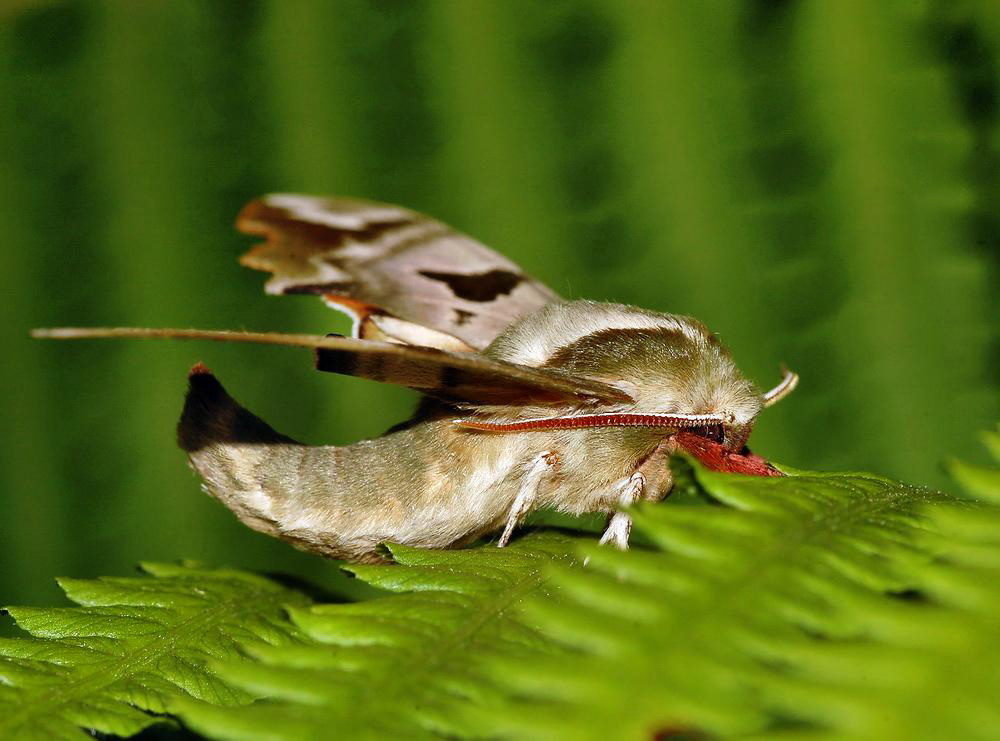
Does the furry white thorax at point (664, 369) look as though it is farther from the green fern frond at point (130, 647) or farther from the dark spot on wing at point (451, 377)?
the green fern frond at point (130, 647)

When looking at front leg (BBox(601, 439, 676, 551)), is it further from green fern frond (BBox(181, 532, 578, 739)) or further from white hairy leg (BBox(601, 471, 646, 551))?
green fern frond (BBox(181, 532, 578, 739))

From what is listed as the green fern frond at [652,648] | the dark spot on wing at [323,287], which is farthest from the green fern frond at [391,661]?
the dark spot on wing at [323,287]

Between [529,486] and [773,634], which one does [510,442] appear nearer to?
[529,486]

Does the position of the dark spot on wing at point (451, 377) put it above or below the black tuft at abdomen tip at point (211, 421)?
above

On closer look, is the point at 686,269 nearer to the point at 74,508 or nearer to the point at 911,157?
the point at 911,157

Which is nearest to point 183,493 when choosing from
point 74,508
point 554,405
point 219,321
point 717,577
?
point 74,508

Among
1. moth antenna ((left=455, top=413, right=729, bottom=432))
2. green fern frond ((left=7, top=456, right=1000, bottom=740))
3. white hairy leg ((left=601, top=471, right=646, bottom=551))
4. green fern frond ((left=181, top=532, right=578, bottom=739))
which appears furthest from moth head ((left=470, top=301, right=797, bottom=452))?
green fern frond ((left=181, top=532, right=578, bottom=739))

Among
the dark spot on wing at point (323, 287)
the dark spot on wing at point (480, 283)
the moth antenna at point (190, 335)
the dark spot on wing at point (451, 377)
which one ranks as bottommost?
the dark spot on wing at point (451, 377)
